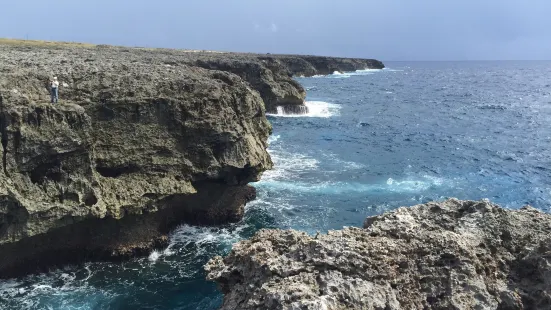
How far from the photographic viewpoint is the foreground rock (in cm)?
990

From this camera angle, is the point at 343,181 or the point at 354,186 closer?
the point at 354,186

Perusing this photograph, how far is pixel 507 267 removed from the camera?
39.0 feet

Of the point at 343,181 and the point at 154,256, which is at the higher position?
the point at 343,181

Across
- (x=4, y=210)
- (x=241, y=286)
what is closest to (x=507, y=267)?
(x=241, y=286)

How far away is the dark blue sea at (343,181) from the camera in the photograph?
22.8 meters

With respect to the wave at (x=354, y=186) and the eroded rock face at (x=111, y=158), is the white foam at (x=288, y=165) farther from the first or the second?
the eroded rock face at (x=111, y=158)

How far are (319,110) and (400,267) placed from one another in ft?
255

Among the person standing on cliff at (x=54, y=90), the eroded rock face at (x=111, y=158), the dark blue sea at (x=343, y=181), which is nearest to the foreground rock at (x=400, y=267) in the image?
the dark blue sea at (x=343, y=181)

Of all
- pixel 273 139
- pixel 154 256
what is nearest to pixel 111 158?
pixel 154 256

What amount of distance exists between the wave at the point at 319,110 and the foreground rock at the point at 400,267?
69.2 m

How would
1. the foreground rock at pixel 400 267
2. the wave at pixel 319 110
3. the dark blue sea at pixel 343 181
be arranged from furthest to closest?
the wave at pixel 319 110 → the dark blue sea at pixel 343 181 → the foreground rock at pixel 400 267

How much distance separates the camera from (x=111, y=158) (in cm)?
2602

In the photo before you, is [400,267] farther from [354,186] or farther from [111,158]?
[354,186]

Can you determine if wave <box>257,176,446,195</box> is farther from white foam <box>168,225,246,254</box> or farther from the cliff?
white foam <box>168,225,246,254</box>
